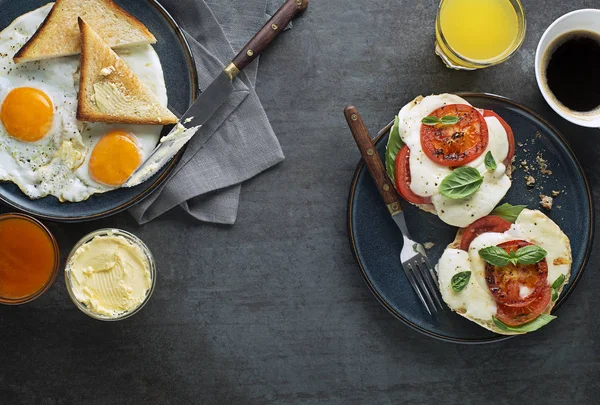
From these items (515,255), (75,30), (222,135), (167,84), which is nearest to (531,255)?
(515,255)

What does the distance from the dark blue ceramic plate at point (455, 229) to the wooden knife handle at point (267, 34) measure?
0.84m

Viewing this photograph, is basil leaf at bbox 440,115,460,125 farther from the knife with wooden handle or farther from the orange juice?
the orange juice

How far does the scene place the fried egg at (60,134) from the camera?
2713 millimetres

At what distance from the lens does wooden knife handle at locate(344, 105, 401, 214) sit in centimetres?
270

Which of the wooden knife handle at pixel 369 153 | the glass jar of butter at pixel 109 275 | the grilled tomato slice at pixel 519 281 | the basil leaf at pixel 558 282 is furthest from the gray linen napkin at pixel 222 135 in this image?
the basil leaf at pixel 558 282

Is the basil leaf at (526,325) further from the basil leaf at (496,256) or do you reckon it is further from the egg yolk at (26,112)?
the egg yolk at (26,112)

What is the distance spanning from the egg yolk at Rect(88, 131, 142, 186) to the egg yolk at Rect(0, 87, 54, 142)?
0.89 feet

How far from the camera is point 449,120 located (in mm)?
2564

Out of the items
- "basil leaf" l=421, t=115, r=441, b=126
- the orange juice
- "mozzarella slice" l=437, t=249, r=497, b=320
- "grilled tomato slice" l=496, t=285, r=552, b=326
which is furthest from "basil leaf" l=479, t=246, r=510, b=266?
the orange juice

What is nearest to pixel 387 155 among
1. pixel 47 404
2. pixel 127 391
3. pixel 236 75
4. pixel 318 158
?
pixel 318 158

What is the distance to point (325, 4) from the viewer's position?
2938 millimetres

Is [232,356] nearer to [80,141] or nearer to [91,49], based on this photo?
[80,141]

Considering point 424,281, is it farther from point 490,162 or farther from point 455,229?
point 490,162

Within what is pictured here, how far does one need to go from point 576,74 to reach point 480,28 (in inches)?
21.1
